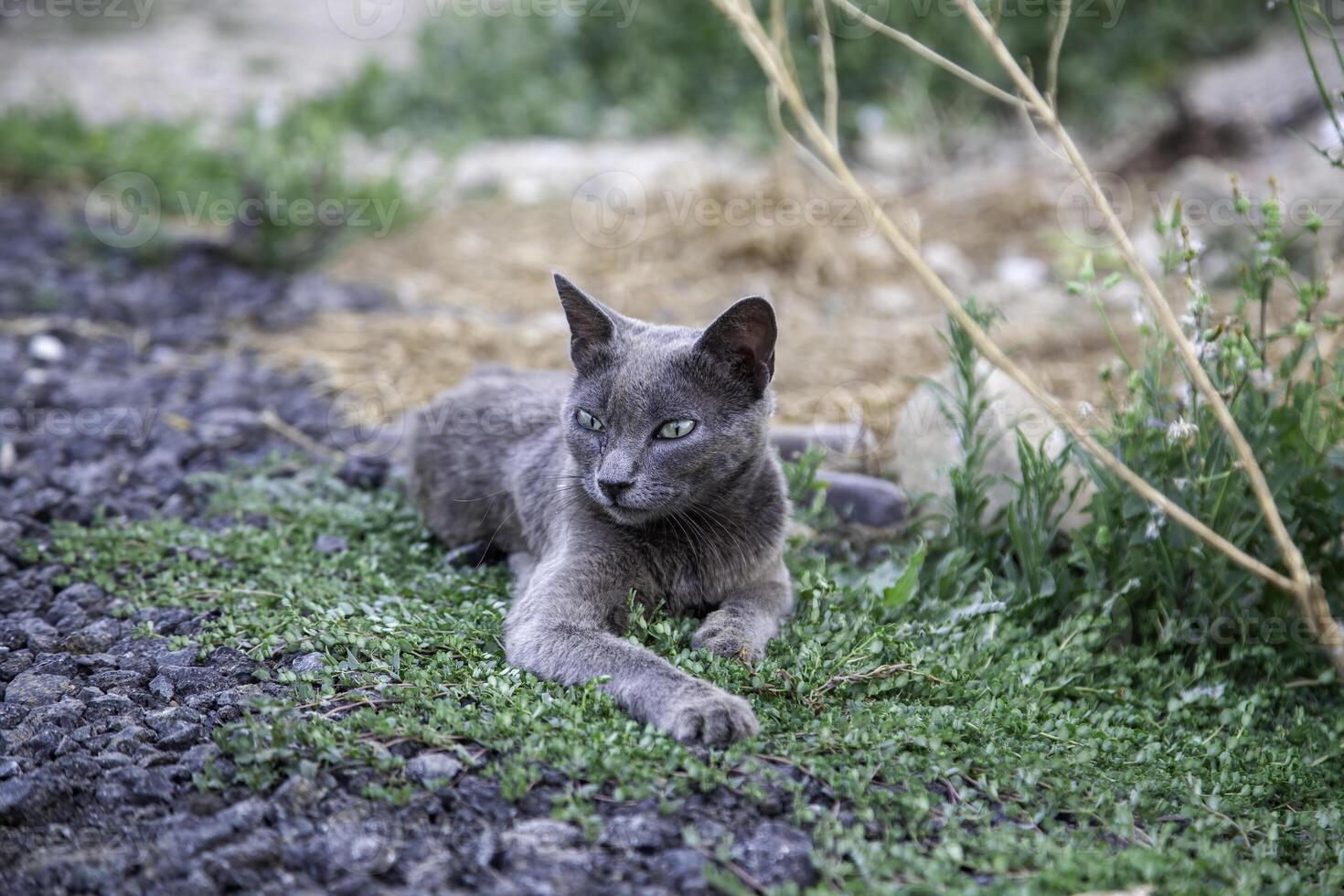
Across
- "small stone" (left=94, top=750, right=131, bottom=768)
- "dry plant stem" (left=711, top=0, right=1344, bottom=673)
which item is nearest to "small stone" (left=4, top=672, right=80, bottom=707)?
"small stone" (left=94, top=750, right=131, bottom=768)

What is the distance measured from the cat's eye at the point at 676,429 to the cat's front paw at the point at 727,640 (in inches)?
19.3

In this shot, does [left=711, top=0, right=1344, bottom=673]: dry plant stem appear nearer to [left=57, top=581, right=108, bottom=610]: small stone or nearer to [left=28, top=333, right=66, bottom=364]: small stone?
[left=57, top=581, right=108, bottom=610]: small stone

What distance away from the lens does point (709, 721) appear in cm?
235

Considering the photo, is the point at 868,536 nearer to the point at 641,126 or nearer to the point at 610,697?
the point at 610,697

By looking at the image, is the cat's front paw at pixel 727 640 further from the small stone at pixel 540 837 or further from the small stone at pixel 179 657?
the small stone at pixel 179 657

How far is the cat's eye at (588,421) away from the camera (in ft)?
9.77

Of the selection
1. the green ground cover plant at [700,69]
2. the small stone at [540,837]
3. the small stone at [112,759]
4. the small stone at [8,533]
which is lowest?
the small stone at [540,837]

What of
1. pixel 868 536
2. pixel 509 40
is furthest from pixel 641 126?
pixel 868 536

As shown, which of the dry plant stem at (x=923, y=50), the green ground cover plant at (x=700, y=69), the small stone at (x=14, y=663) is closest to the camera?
the dry plant stem at (x=923, y=50)

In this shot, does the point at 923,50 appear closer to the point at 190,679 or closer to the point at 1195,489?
the point at 1195,489

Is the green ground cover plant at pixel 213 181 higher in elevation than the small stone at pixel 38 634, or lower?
higher

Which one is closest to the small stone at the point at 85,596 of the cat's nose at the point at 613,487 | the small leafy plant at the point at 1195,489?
the cat's nose at the point at 613,487

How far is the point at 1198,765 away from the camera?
261cm

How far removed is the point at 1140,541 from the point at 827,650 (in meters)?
1.01
